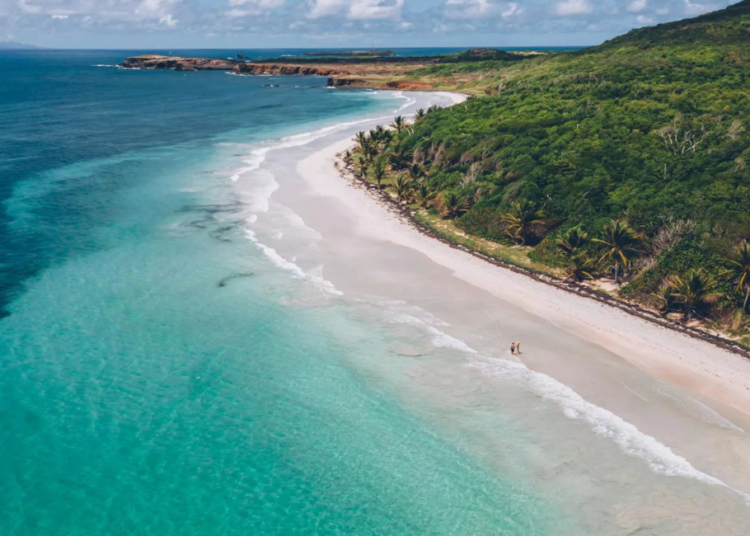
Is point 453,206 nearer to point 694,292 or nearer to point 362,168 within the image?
point 362,168

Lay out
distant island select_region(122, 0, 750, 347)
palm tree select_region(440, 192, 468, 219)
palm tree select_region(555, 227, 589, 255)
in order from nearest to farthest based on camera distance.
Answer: distant island select_region(122, 0, 750, 347), palm tree select_region(555, 227, 589, 255), palm tree select_region(440, 192, 468, 219)

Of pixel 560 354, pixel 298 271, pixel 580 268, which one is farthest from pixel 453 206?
pixel 560 354

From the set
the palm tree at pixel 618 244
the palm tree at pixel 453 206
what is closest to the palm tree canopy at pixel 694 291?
the palm tree at pixel 618 244

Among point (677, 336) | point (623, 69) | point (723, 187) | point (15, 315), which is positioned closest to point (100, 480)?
point (15, 315)

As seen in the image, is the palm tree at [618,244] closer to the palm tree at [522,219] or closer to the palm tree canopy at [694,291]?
the palm tree canopy at [694,291]

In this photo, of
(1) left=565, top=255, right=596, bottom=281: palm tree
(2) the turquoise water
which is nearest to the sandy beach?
(1) left=565, top=255, right=596, bottom=281: palm tree

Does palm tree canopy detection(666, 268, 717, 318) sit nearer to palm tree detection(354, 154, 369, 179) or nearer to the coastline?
the coastline

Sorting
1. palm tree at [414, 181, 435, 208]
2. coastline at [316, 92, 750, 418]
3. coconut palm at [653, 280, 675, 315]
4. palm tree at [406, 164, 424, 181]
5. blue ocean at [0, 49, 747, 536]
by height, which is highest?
palm tree at [406, 164, 424, 181]
